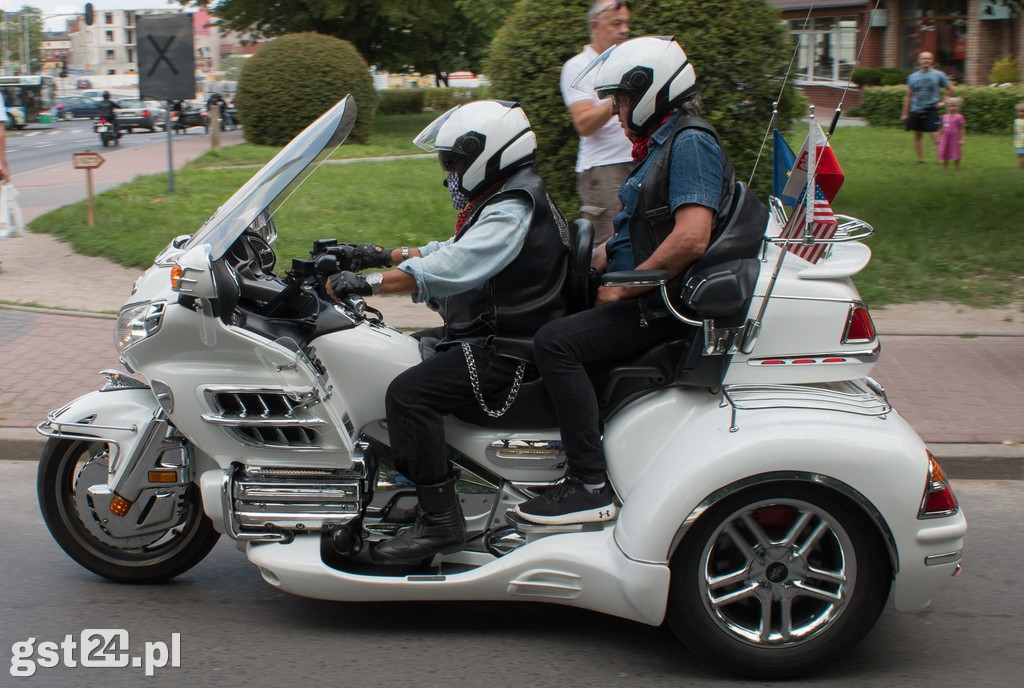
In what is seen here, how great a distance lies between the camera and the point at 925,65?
17.6 metres

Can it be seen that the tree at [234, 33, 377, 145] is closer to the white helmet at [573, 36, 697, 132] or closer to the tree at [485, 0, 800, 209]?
the tree at [485, 0, 800, 209]

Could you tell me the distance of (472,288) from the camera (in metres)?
3.60

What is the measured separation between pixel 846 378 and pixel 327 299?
180cm

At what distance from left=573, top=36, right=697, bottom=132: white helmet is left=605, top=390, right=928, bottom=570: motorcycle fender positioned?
1.05 m

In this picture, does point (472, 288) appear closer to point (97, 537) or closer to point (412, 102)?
point (97, 537)

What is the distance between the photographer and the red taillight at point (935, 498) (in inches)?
132

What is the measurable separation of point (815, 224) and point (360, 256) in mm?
1552

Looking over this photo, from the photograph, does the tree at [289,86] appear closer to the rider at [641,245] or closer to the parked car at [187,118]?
the parked car at [187,118]

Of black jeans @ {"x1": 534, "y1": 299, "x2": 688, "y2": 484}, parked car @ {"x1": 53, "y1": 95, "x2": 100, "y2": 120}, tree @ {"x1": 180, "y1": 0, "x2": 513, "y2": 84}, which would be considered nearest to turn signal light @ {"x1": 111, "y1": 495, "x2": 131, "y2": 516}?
black jeans @ {"x1": 534, "y1": 299, "x2": 688, "y2": 484}

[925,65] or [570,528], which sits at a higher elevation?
[925,65]

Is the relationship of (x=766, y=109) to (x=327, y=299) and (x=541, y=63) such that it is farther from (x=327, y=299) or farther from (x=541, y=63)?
(x=327, y=299)

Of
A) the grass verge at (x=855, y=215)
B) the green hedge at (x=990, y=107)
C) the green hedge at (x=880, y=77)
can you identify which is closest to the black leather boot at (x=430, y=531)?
the grass verge at (x=855, y=215)

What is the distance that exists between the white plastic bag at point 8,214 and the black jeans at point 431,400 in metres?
8.59

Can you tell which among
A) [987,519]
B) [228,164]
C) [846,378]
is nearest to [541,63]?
[987,519]
